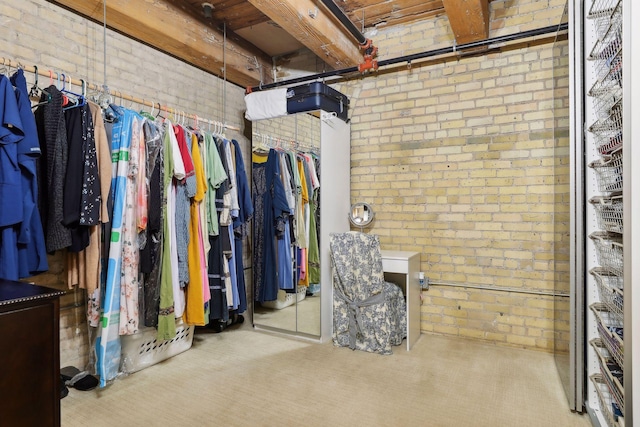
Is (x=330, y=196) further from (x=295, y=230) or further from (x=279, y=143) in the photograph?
(x=279, y=143)

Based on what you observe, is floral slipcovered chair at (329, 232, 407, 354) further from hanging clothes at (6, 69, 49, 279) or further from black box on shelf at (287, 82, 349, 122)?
hanging clothes at (6, 69, 49, 279)

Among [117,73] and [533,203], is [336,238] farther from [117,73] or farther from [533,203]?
[117,73]

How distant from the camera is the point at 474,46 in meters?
3.20

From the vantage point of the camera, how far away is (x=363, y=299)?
3.04 m

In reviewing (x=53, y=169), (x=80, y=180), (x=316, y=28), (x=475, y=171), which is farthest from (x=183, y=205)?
(x=475, y=171)

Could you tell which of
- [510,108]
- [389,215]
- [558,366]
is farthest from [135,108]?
[558,366]

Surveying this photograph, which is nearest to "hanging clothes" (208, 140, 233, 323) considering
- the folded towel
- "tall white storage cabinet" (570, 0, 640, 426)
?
the folded towel

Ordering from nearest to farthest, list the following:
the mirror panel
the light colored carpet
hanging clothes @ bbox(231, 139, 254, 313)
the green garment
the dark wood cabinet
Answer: the dark wood cabinet, the light colored carpet, the green garment, hanging clothes @ bbox(231, 139, 254, 313), the mirror panel

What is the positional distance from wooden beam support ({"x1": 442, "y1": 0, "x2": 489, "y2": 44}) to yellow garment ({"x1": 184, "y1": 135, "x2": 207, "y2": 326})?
2.20 metres

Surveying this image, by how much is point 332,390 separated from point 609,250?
1.75 meters

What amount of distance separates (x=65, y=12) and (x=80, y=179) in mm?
1265

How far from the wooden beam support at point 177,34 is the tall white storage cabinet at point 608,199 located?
2.78 m

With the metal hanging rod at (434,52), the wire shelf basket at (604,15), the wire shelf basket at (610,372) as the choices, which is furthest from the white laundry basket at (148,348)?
the wire shelf basket at (604,15)

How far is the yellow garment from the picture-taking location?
2.78 metres
